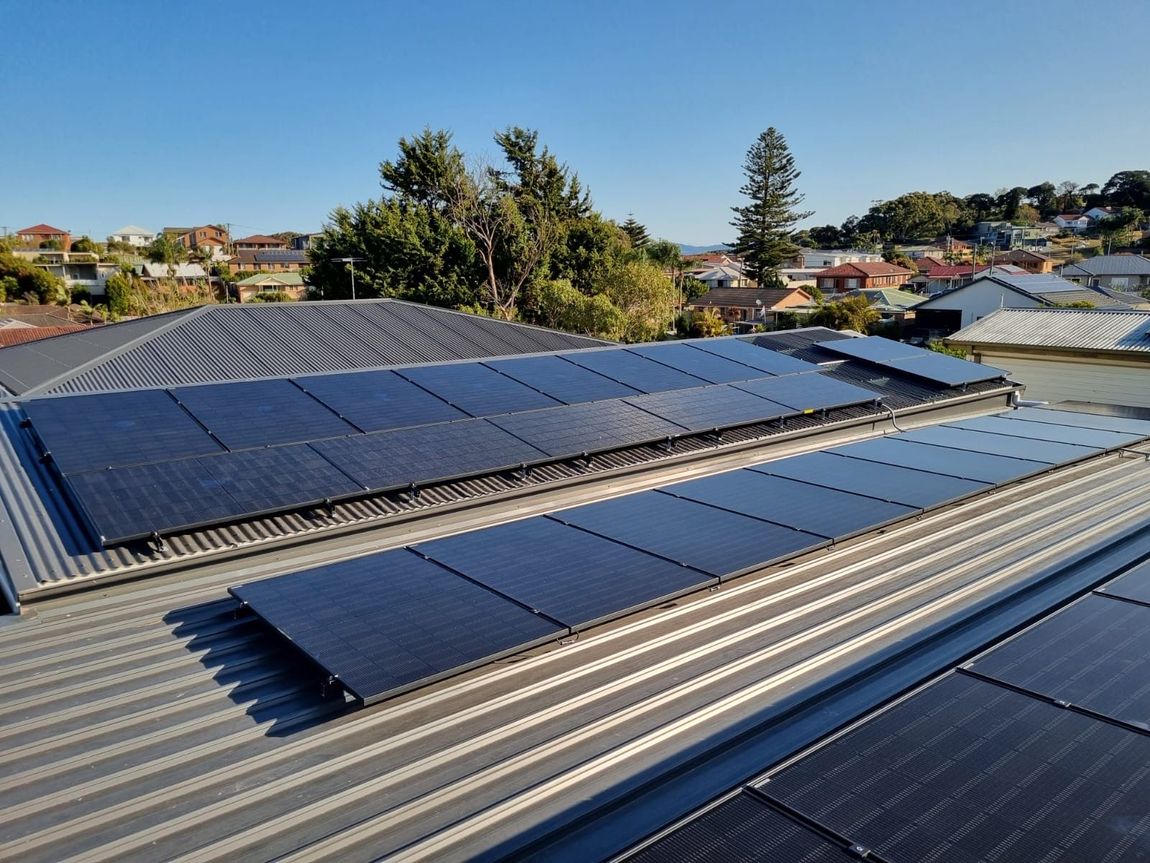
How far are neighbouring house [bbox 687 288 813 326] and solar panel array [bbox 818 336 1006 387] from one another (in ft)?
168

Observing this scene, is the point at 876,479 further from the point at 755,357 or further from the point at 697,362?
the point at 755,357

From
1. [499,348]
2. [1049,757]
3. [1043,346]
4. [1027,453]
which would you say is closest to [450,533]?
[1049,757]

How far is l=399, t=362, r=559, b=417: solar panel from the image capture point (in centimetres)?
1329

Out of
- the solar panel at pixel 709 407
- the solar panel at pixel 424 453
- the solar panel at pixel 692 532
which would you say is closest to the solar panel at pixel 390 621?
the solar panel at pixel 692 532

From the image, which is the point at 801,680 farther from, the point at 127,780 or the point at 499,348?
the point at 499,348

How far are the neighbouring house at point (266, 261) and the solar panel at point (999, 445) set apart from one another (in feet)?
402

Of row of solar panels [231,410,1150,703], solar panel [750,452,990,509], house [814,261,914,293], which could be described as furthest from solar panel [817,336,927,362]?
house [814,261,914,293]

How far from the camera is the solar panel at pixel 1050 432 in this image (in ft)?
44.4

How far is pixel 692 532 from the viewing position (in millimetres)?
8758

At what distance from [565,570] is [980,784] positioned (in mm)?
4194

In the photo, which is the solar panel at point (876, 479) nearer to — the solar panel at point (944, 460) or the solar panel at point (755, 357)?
the solar panel at point (944, 460)

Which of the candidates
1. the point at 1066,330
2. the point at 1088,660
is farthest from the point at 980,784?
the point at 1066,330

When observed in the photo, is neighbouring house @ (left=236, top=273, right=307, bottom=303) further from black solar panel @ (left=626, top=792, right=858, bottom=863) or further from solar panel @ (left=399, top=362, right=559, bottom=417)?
black solar panel @ (left=626, top=792, right=858, bottom=863)

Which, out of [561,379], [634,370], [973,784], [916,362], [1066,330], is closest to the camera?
[973,784]
